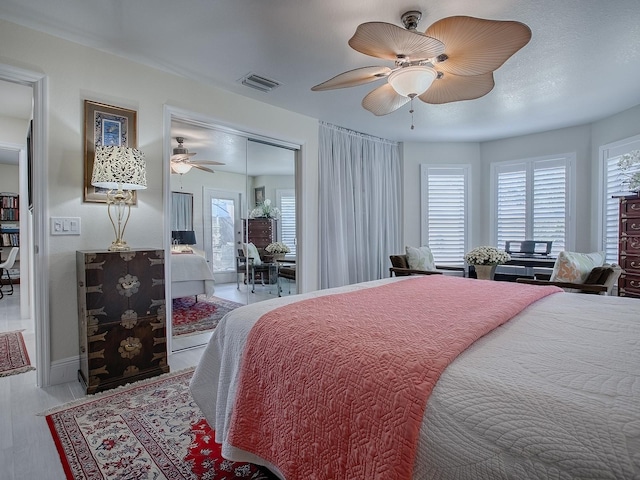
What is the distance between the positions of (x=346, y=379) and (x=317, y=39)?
238cm

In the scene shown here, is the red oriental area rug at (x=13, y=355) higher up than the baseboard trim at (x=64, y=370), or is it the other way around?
the baseboard trim at (x=64, y=370)

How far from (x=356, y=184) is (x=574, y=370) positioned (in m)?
4.14

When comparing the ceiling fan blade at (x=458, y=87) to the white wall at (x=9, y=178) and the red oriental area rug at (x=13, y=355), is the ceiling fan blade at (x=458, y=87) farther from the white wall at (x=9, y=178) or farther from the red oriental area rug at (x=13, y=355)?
the white wall at (x=9, y=178)

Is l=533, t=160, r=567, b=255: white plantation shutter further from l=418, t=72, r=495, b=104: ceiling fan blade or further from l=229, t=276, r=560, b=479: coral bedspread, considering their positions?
l=229, t=276, r=560, b=479: coral bedspread

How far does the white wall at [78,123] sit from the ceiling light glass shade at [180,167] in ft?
0.83

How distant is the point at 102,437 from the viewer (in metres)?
1.83

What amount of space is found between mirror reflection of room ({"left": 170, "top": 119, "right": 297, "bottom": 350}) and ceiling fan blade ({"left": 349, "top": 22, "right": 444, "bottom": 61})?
2.09 metres

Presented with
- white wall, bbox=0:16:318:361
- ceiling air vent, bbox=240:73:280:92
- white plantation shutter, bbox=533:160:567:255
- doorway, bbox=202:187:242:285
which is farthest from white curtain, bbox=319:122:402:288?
white plantation shutter, bbox=533:160:567:255

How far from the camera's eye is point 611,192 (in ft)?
13.8

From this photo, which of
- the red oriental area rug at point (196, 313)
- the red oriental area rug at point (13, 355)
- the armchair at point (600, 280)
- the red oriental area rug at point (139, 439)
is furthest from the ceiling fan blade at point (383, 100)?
the red oriental area rug at point (13, 355)

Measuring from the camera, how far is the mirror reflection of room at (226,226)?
3340 mm

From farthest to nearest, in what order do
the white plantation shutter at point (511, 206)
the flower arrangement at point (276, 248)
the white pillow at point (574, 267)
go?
the white plantation shutter at point (511, 206) < the flower arrangement at point (276, 248) < the white pillow at point (574, 267)

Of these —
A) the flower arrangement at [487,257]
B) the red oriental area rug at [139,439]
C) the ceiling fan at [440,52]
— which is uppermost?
the ceiling fan at [440,52]

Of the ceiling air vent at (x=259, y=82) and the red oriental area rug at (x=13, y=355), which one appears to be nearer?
the red oriental area rug at (x=13, y=355)
